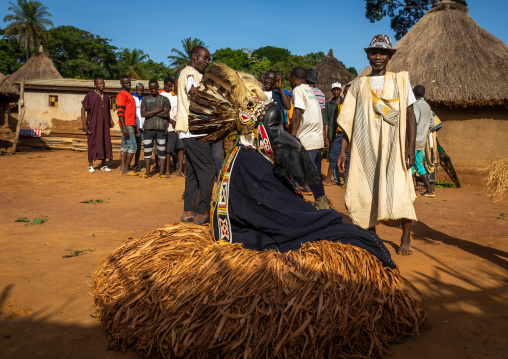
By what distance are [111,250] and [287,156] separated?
2.52 meters

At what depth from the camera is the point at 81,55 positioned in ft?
155

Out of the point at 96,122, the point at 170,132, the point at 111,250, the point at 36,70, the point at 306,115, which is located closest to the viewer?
the point at 111,250

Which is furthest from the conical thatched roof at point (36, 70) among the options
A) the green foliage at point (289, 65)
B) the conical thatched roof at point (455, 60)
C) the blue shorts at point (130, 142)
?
the conical thatched roof at point (455, 60)

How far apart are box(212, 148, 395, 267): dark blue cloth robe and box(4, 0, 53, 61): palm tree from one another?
2210 inches

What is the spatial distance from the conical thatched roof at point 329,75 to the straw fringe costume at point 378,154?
15873 millimetres

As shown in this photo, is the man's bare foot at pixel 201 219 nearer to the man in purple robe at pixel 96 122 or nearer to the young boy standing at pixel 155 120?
the young boy standing at pixel 155 120

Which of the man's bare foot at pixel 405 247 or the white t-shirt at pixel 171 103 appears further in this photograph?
the white t-shirt at pixel 171 103

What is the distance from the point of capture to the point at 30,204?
748 cm

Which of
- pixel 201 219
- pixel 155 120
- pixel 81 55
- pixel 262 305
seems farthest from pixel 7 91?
pixel 81 55

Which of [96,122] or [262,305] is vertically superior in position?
[96,122]

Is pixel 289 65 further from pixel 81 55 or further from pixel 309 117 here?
pixel 309 117

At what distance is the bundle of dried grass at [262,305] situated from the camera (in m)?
2.53

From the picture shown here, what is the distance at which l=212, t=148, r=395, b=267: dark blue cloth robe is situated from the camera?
2967mm

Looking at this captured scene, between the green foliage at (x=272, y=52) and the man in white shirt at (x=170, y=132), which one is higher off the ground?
the green foliage at (x=272, y=52)
